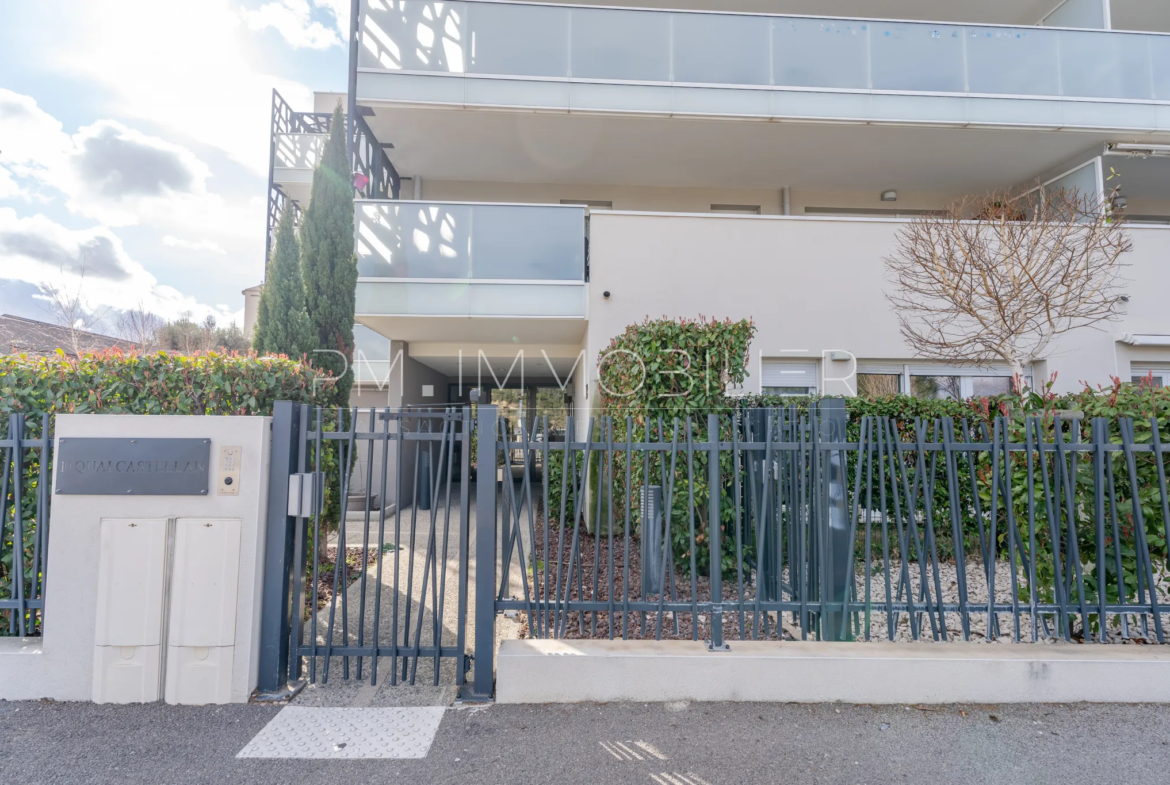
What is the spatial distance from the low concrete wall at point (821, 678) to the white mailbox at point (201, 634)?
1.46 meters

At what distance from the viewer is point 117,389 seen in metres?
3.64

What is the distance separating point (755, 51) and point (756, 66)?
23cm

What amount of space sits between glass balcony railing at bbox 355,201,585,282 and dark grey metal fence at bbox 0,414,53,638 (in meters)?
4.75

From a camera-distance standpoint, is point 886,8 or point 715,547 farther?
point 886,8

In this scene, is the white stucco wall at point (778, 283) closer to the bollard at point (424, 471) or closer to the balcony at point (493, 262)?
the balcony at point (493, 262)

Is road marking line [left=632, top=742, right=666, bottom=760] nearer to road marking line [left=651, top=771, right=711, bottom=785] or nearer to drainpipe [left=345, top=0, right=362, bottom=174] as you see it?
road marking line [left=651, top=771, right=711, bottom=785]

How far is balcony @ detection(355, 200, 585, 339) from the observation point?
7410mm

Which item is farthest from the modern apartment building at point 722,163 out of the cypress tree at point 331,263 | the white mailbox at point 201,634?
the white mailbox at point 201,634

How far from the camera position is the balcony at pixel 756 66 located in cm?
841

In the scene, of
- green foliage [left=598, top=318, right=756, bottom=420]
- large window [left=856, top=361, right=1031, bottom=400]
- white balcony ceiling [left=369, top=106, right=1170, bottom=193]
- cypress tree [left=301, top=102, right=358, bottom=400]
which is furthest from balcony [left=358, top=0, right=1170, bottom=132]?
green foliage [left=598, top=318, right=756, bottom=420]

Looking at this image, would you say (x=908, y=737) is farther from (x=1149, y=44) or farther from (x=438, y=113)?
(x=1149, y=44)

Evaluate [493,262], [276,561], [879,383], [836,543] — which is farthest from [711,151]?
[276,561]

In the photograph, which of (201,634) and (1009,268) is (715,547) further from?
(1009,268)

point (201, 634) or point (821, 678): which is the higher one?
point (201, 634)
